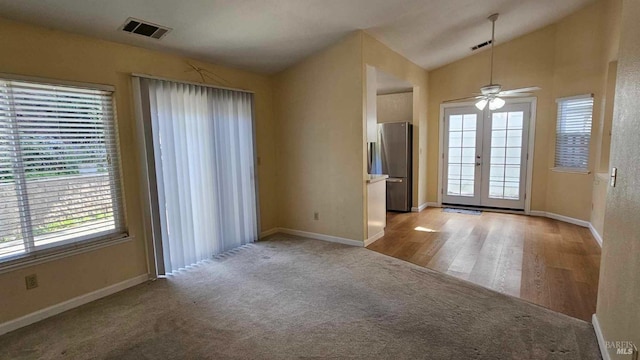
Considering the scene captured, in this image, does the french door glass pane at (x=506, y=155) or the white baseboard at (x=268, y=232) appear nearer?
the white baseboard at (x=268, y=232)

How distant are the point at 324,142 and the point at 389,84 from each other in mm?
2020

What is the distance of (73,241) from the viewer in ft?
9.45

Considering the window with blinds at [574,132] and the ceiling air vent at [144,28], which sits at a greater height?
the ceiling air vent at [144,28]

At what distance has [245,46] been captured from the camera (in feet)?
12.1

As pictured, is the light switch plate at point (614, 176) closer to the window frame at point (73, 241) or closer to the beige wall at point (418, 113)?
the beige wall at point (418, 113)

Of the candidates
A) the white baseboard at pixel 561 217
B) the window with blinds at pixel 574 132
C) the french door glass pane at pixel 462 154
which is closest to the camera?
the window with blinds at pixel 574 132

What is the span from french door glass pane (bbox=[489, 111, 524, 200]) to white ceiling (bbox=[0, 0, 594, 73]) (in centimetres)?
153

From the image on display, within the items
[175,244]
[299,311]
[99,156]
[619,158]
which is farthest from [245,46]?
[619,158]

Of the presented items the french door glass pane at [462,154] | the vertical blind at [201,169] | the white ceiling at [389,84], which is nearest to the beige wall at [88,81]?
the vertical blind at [201,169]

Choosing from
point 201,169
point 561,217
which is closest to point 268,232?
point 201,169

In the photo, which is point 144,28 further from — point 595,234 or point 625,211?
point 595,234

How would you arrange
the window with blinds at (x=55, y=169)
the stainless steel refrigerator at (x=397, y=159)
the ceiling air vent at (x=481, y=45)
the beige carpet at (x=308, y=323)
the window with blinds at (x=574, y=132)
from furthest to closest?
the stainless steel refrigerator at (x=397, y=159), the ceiling air vent at (x=481, y=45), the window with blinds at (x=574, y=132), the window with blinds at (x=55, y=169), the beige carpet at (x=308, y=323)

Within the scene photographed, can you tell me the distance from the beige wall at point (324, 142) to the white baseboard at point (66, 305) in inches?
90.6

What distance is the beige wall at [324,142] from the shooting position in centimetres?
414
